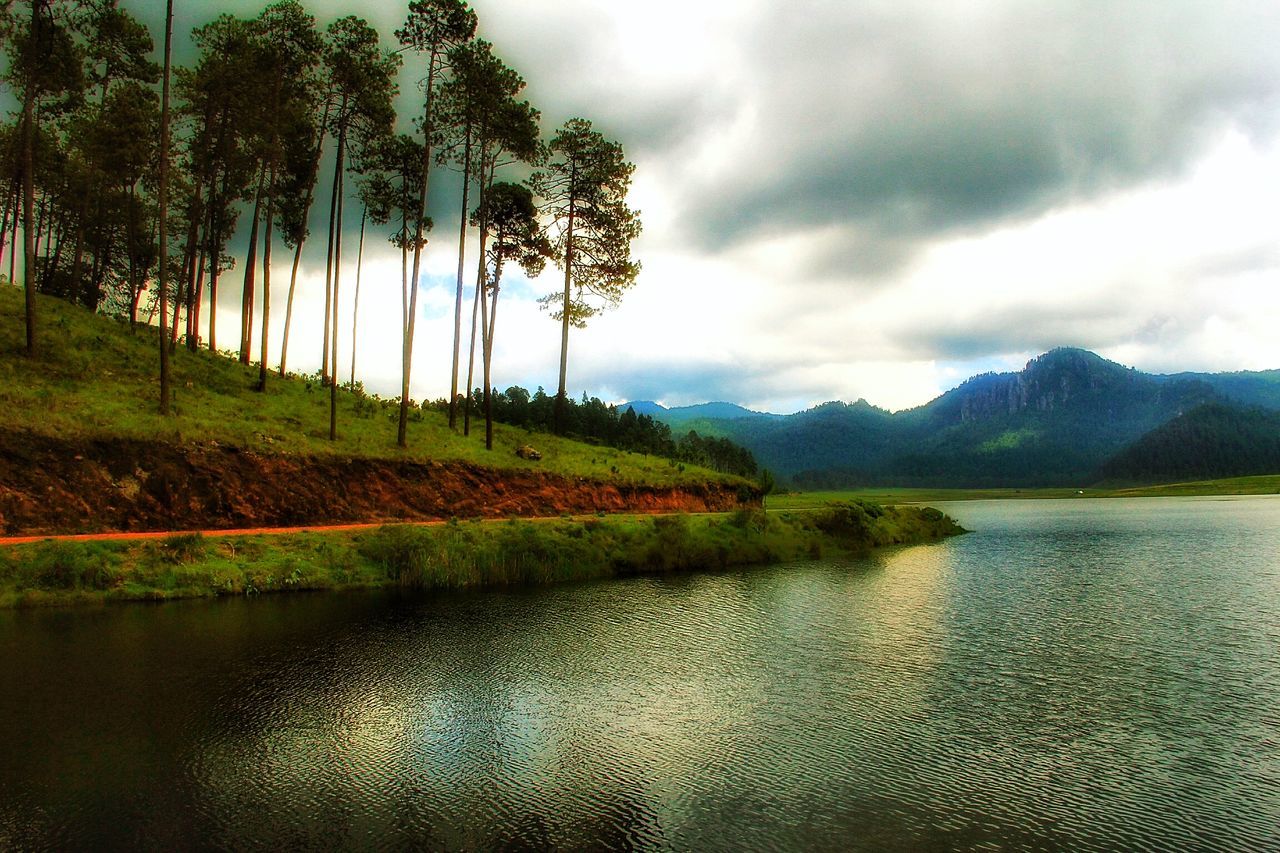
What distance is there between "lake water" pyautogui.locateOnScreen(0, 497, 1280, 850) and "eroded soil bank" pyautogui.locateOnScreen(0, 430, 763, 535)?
7210 mm

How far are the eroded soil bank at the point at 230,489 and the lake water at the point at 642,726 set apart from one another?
284 inches

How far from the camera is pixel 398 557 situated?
92.3 ft

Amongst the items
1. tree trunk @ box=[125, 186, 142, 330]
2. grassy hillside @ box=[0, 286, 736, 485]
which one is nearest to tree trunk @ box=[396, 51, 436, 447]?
grassy hillside @ box=[0, 286, 736, 485]

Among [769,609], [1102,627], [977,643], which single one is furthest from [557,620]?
[1102,627]

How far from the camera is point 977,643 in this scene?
1836cm

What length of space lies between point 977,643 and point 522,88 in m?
41.0

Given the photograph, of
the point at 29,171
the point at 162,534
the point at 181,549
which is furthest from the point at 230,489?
the point at 29,171

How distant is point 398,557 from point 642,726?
18.6m

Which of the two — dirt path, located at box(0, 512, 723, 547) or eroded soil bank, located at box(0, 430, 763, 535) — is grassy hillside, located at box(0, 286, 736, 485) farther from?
dirt path, located at box(0, 512, 723, 547)

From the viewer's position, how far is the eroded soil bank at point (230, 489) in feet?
84.7

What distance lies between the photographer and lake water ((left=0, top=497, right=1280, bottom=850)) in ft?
28.9

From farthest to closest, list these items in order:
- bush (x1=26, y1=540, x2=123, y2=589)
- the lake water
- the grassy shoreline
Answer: the grassy shoreline, bush (x1=26, y1=540, x2=123, y2=589), the lake water

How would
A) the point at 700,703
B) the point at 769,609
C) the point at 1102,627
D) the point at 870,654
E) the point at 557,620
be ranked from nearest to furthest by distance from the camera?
the point at 700,703 < the point at 870,654 < the point at 1102,627 < the point at 557,620 < the point at 769,609

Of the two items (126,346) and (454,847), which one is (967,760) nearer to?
(454,847)
